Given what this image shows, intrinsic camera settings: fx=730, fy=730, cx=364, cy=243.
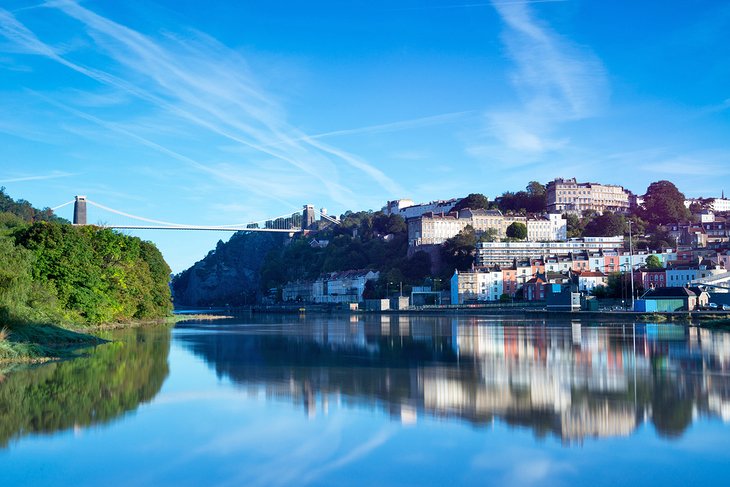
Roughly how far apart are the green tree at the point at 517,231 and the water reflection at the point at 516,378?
5058 cm

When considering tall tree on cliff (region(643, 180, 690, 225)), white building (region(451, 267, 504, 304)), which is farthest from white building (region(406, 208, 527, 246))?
tall tree on cliff (region(643, 180, 690, 225))

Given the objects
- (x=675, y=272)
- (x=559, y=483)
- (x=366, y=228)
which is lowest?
(x=559, y=483)

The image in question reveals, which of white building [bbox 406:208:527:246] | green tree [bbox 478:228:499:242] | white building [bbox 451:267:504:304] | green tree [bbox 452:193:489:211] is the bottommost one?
white building [bbox 451:267:504:304]

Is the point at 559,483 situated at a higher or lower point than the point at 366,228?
lower

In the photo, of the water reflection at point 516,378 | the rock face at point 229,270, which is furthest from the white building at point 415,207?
the water reflection at point 516,378

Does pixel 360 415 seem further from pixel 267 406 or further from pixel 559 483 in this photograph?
pixel 559 483

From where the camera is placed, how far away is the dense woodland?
62.4 feet

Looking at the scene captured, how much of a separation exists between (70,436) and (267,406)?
290 cm

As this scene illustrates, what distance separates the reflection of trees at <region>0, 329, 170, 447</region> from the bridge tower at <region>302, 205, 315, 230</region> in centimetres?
9258

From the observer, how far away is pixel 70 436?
28.5ft

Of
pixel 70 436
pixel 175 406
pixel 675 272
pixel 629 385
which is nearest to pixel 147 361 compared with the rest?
pixel 175 406

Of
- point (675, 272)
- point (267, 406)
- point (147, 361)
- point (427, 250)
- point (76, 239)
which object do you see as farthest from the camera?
point (427, 250)

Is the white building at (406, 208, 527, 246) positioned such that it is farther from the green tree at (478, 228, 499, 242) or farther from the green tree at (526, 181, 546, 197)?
the green tree at (526, 181, 546, 197)

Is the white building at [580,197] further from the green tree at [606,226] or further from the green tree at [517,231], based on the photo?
the green tree at [517,231]
